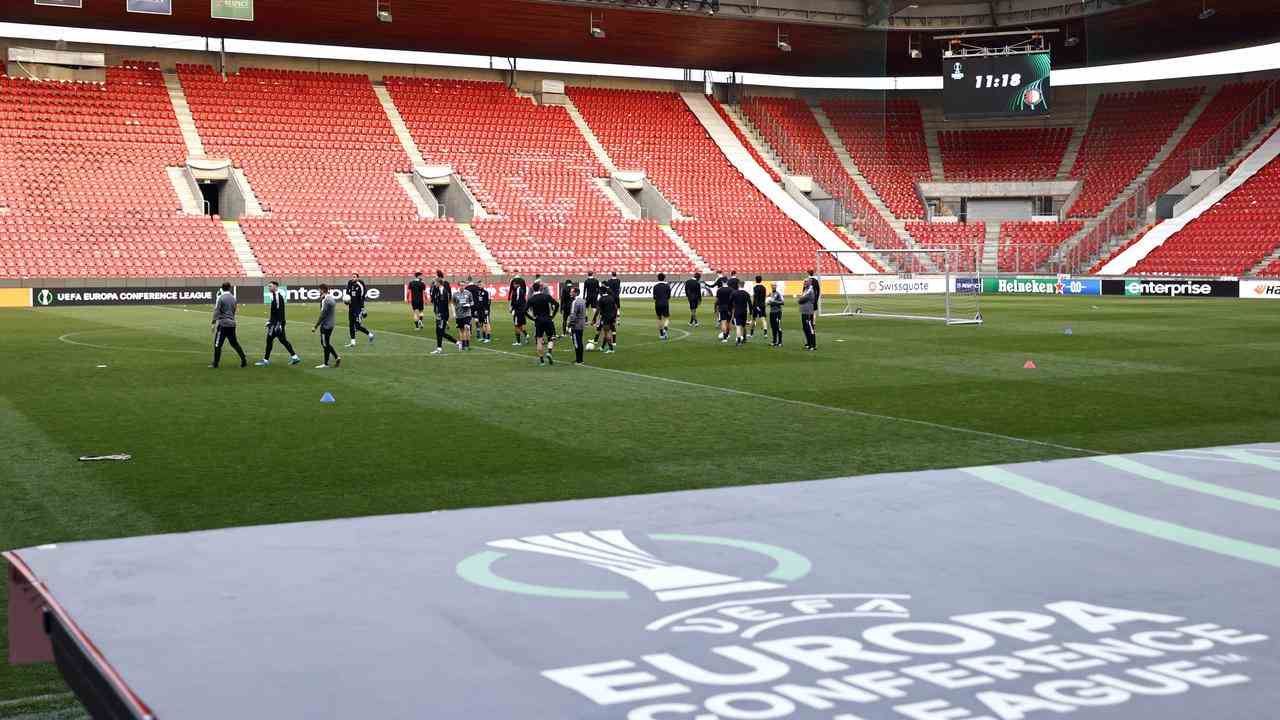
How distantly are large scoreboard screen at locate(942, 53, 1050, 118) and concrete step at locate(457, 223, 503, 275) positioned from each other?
2312cm

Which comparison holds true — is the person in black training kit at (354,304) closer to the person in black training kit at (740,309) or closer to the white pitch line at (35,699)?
the person in black training kit at (740,309)

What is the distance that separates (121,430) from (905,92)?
221 feet

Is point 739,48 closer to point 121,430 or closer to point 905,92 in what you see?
point 905,92

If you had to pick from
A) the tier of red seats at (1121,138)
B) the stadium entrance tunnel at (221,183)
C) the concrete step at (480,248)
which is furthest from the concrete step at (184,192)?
the tier of red seats at (1121,138)

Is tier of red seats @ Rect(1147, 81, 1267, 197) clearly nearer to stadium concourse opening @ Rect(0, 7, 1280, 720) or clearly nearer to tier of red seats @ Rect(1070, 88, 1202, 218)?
stadium concourse opening @ Rect(0, 7, 1280, 720)

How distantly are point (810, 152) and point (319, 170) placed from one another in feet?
92.7

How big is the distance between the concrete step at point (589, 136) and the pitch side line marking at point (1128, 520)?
5451 centimetres

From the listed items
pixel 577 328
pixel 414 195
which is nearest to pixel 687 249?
pixel 414 195

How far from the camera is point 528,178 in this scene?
203 feet

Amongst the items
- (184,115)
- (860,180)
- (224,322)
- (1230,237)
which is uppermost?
(184,115)

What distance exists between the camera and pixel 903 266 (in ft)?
208

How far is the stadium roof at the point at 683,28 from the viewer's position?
54.9 m

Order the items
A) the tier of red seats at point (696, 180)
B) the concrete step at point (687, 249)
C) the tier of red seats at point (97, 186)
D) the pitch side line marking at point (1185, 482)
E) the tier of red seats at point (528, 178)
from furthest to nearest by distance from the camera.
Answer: the tier of red seats at point (696, 180)
the concrete step at point (687, 249)
the tier of red seats at point (528, 178)
the tier of red seats at point (97, 186)
the pitch side line marking at point (1185, 482)

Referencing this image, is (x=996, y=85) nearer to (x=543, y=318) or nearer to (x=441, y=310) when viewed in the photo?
(x=441, y=310)
